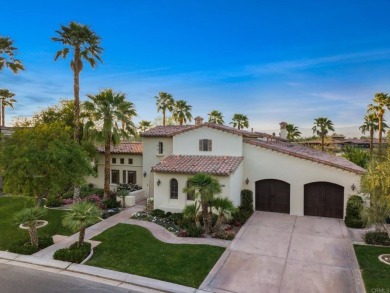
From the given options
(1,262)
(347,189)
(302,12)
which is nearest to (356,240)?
(347,189)

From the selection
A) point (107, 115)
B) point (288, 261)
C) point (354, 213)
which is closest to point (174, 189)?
point (107, 115)

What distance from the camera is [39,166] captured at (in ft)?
52.5

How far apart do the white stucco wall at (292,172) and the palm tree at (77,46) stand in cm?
1522

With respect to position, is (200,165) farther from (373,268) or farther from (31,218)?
(373,268)

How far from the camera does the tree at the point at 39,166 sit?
1560cm

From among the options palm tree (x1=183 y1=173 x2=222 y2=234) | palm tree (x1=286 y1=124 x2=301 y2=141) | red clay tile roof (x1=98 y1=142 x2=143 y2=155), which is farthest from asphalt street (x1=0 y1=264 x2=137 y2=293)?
palm tree (x1=286 y1=124 x2=301 y2=141)

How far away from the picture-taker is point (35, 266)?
1298 centimetres

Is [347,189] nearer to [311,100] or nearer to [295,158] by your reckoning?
[295,158]

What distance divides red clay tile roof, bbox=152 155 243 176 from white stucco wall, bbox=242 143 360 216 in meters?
1.43

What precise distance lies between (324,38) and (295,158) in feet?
33.9

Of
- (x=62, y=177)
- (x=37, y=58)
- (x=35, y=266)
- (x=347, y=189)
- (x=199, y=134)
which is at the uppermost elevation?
(x=37, y=58)

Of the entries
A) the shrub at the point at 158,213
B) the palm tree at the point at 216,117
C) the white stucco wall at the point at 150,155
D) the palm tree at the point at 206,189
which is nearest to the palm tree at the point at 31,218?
the shrub at the point at 158,213

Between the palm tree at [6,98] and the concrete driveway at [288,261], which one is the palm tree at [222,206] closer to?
the concrete driveway at [288,261]

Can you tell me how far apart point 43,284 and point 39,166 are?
23.9 ft
